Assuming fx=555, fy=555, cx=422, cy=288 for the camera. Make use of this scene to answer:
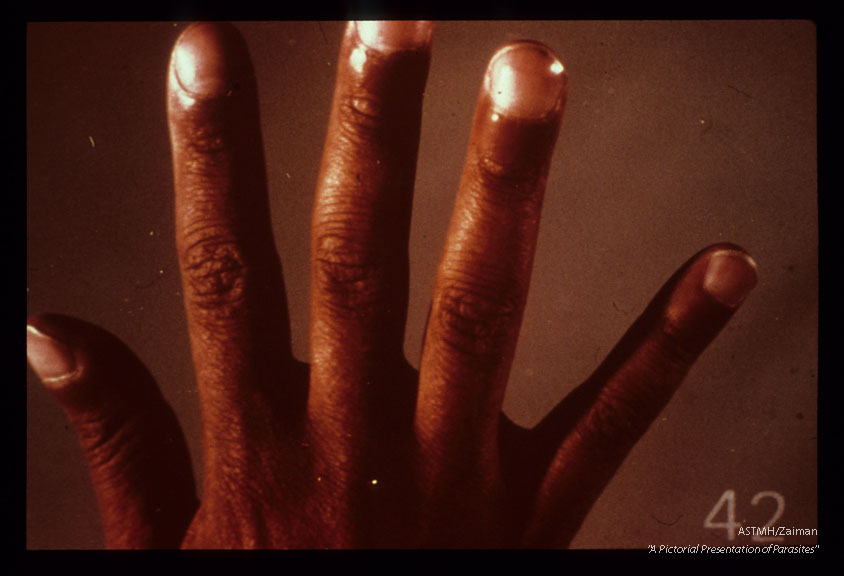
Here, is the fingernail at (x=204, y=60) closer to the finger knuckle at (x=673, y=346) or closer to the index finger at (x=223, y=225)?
the index finger at (x=223, y=225)

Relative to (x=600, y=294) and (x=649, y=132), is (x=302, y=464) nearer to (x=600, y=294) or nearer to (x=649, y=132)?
(x=600, y=294)

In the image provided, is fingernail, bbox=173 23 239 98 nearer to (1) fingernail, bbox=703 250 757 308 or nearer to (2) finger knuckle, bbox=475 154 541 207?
(2) finger knuckle, bbox=475 154 541 207

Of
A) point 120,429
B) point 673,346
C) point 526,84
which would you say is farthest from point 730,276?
point 120,429

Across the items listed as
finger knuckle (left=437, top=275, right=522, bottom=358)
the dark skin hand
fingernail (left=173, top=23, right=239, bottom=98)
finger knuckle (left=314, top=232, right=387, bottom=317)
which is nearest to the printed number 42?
the dark skin hand

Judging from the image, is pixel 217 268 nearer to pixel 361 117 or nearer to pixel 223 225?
pixel 223 225

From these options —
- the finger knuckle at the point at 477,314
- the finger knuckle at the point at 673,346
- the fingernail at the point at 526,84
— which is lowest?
the finger knuckle at the point at 673,346

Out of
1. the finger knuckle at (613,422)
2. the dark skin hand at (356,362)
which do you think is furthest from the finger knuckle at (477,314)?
the finger knuckle at (613,422)

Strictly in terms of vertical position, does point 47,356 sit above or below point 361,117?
below
